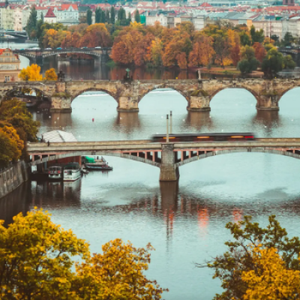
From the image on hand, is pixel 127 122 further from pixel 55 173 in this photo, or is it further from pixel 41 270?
pixel 41 270

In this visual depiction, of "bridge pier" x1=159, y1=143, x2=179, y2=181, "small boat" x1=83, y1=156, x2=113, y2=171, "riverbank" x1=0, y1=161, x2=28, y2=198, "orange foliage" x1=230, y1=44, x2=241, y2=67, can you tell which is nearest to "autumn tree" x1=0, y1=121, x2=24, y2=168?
"riverbank" x1=0, y1=161, x2=28, y2=198

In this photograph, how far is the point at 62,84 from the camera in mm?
109375

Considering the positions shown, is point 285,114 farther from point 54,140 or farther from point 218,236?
point 218,236

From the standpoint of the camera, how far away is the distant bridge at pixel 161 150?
6806 centimetres

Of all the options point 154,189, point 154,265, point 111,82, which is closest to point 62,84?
point 111,82

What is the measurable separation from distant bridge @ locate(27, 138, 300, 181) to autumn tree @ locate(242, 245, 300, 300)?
105ft

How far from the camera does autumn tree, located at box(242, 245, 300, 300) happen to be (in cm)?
3441

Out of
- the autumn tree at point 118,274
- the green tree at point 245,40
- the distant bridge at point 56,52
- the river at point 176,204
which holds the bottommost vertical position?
the river at point 176,204

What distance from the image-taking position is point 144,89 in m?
111

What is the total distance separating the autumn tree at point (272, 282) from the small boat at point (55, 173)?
3538 cm

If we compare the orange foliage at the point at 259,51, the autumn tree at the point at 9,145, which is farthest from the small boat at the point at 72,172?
the orange foliage at the point at 259,51

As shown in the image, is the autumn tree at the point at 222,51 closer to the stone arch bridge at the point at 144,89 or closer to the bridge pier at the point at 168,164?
the stone arch bridge at the point at 144,89

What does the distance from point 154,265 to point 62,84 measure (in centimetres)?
6060

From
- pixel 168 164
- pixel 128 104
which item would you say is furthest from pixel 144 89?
pixel 168 164
